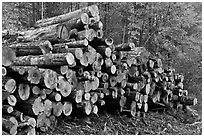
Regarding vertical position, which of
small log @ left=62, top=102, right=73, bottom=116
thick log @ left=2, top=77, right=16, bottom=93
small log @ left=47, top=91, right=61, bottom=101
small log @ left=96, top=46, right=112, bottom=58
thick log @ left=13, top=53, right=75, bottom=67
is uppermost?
small log @ left=96, top=46, right=112, bottom=58

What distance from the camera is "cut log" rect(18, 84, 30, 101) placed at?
15.7ft

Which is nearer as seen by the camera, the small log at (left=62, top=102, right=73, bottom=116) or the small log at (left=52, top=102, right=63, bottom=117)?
the small log at (left=52, top=102, right=63, bottom=117)

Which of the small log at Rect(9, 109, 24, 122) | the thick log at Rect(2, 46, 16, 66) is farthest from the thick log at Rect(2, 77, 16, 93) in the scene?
the small log at Rect(9, 109, 24, 122)

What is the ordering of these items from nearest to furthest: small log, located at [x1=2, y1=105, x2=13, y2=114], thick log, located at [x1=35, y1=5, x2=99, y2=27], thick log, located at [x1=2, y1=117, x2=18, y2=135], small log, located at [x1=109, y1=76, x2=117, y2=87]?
thick log, located at [x1=2, y1=117, x2=18, y2=135] < small log, located at [x1=2, y1=105, x2=13, y2=114] < thick log, located at [x1=35, y1=5, x2=99, y2=27] < small log, located at [x1=109, y1=76, x2=117, y2=87]

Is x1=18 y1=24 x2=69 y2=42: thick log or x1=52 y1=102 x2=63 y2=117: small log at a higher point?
x1=18 y1=24 x2=69 y2=42: thick log

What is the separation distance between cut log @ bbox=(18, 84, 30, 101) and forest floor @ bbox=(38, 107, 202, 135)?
85cm

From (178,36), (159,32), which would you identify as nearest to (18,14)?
(159,32)

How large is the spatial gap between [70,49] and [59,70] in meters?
0.46

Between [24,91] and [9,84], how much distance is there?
1.21ft

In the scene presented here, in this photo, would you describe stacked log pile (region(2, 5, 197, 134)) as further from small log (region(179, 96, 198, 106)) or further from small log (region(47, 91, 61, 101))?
small log (region(179, 96, 198, 106))

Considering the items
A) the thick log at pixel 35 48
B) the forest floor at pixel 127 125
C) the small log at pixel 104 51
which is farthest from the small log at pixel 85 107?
the thick log at pixel 35 48

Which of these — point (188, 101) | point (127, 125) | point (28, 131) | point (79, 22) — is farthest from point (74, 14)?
point (188, 101)

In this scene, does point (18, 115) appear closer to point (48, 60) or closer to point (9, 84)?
point (9, 84)

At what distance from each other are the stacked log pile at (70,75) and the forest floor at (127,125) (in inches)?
7.8
